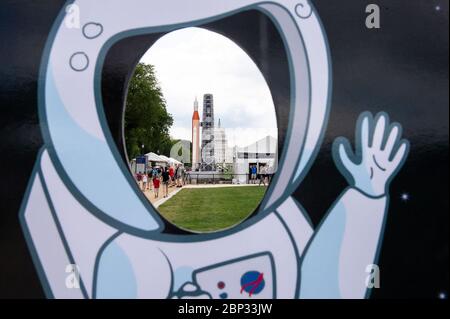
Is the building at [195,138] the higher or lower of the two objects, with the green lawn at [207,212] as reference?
higher

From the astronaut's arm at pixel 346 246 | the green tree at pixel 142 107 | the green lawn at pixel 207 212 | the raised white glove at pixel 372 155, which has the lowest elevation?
the green lawn at pixel 207 212

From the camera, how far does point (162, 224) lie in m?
2.51

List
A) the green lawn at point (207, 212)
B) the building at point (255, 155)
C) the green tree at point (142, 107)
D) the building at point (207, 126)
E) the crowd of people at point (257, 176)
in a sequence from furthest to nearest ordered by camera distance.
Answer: the building at point (207, 126) < the building at point (255, 155) < the green tree at point (142, 107) < the crowd of people at point (257, 176) < the green lawn at point (207, 212)

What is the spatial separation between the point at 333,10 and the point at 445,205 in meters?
1.54

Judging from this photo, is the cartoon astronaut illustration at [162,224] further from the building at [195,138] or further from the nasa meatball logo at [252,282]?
the building at [195,138]

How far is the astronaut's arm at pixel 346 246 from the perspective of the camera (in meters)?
2.48

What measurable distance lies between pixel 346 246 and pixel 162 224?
1.27 m

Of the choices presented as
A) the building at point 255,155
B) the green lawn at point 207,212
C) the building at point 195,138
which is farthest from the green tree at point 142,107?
the green lawn at point 207,212

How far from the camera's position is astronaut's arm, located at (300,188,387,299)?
248cm

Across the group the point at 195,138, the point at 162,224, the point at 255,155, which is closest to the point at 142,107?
the point at 255,155

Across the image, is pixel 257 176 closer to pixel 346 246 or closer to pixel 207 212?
pixel 207 212

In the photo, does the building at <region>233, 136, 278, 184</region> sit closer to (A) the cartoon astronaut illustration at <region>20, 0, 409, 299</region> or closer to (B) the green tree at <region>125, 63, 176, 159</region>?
(B) the green tree at <region>125, 63, 176, 159</region>

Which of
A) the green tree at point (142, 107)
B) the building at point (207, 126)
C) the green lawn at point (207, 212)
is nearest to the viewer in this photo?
the green lawn at point (207, 212)
